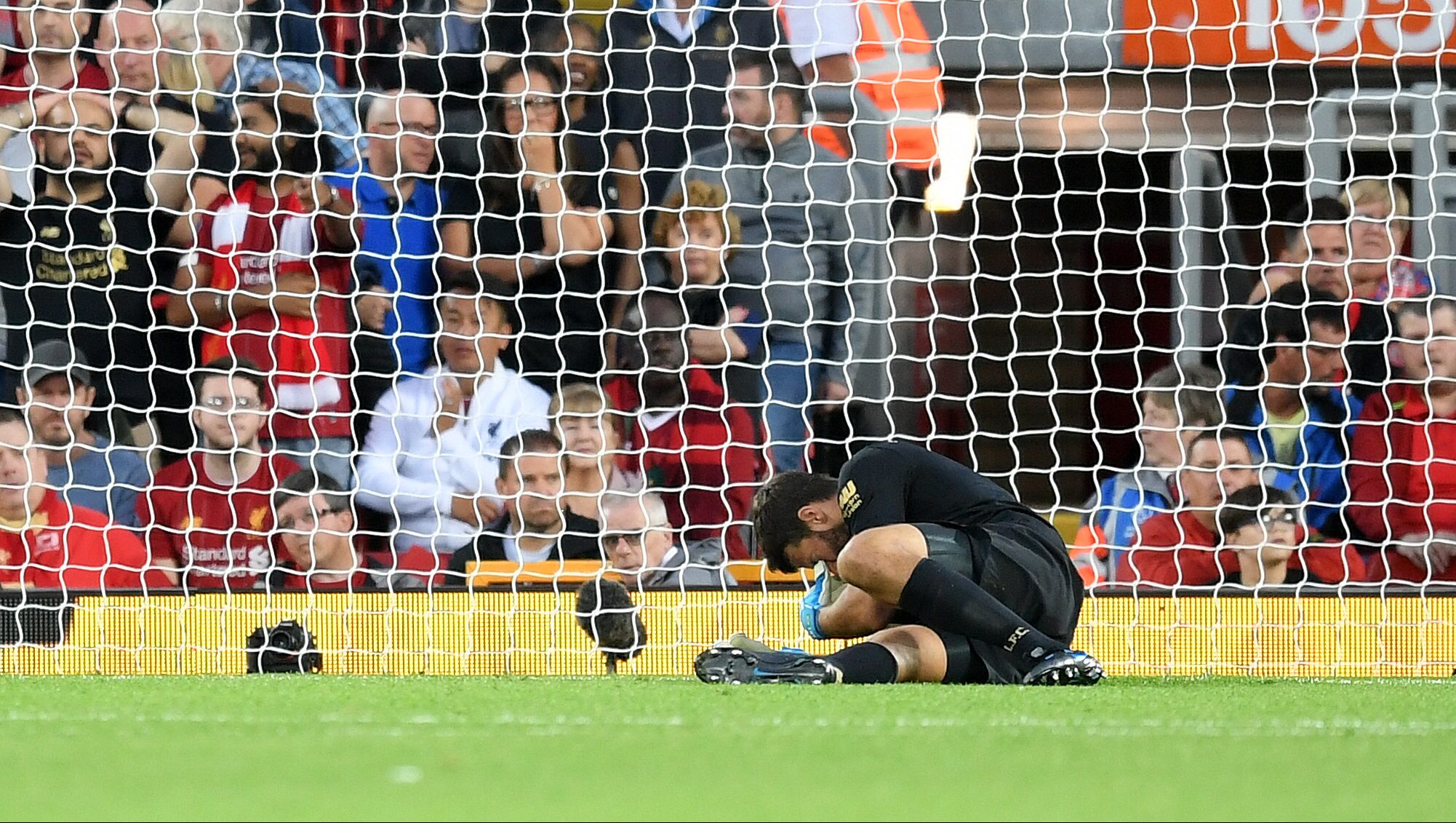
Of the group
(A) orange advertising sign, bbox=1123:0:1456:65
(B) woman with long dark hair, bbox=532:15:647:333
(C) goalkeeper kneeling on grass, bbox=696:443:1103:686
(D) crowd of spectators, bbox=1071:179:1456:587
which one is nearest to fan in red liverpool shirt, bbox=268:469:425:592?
(B) woman with long dark hair, bbox=532:15:647:333

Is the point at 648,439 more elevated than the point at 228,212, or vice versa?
the point at 228,212

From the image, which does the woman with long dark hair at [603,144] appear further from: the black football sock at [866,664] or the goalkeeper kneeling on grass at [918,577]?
the black football sock at [866,664]

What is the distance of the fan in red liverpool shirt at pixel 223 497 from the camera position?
688cm

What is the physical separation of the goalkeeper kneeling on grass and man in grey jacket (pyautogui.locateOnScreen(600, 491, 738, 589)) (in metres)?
1.13

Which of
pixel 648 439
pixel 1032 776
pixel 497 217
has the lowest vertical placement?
pixel 1032 776

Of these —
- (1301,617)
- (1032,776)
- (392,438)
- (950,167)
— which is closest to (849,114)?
(950,167)

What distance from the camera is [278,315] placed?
23.6 ft

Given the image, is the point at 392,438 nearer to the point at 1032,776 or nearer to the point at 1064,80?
the point at 1064,80

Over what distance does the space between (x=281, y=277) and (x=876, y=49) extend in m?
2.18

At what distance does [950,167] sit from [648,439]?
147 centimetres

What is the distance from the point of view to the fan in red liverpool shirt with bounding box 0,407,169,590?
663 centimetres

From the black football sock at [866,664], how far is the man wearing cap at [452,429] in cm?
216

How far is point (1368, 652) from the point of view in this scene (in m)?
6.23

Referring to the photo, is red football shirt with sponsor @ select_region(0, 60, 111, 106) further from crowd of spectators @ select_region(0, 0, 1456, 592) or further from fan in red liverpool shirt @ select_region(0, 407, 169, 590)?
fan in red liverpool shirt @ select_region(0, 407, 169, 590)
